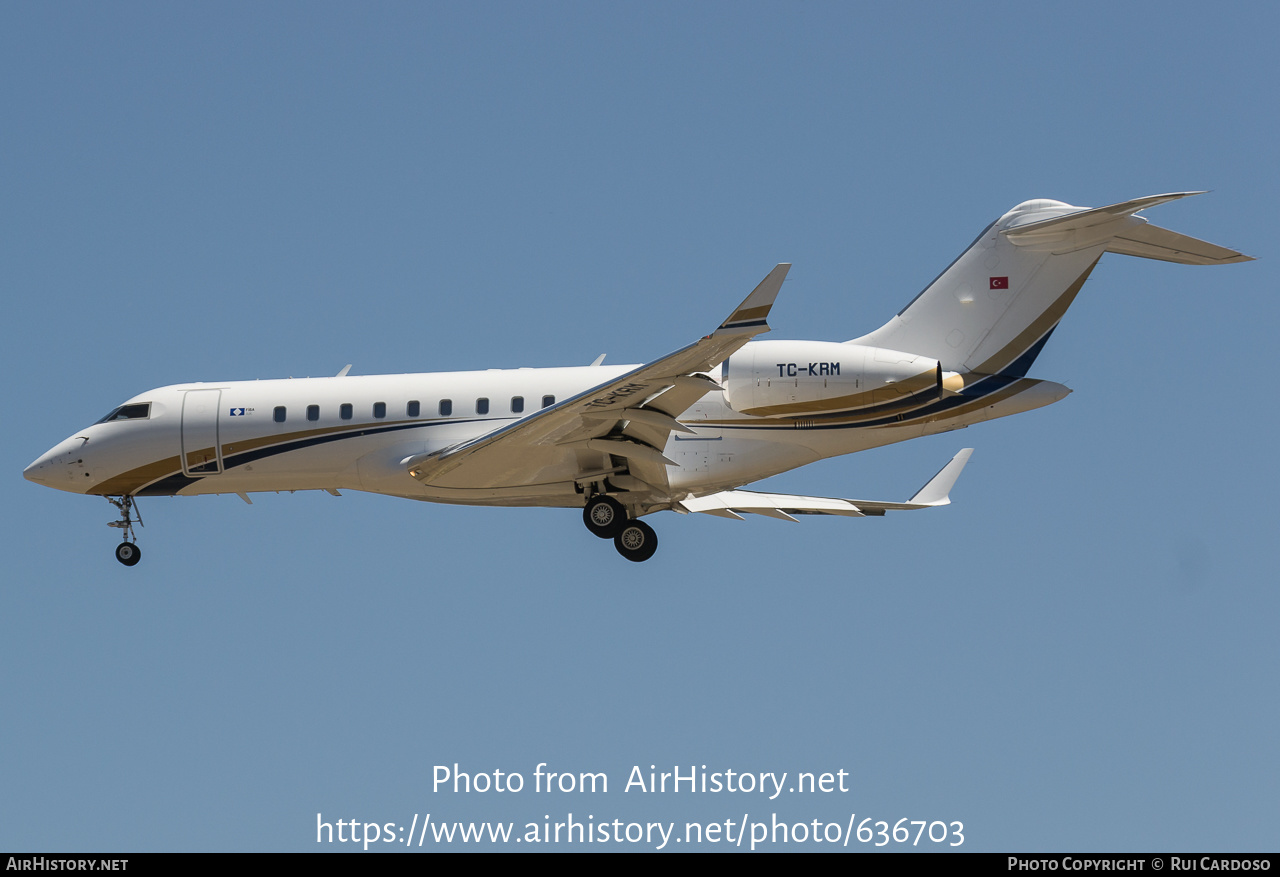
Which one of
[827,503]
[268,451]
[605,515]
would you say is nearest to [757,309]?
[605,515]

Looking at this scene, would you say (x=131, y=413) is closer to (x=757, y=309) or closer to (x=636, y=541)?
(x=636, y=541)

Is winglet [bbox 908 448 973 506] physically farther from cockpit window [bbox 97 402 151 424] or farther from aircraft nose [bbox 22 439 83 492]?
aircraft nose [bbox 22 439 83 492]

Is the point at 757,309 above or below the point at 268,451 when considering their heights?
above

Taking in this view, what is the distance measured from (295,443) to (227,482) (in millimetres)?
1559

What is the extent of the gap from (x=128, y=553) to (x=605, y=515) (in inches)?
342

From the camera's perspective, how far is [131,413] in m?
24.5

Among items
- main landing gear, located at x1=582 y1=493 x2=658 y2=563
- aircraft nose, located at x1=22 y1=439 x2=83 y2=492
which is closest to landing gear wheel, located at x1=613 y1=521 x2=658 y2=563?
main landing gear, located at x1=582 y1=493 x2=658 y2=563

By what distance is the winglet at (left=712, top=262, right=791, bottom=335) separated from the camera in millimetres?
17469

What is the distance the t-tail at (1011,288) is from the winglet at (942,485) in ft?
11.0

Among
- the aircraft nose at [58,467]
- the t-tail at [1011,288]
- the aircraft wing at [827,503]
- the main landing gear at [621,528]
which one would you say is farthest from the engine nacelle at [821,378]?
the aircraft nose at [58,467]

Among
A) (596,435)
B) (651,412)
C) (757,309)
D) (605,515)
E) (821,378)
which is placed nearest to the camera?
(757,309)

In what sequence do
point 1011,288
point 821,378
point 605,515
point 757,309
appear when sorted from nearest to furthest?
point 757,309, point 821,378, point 1011,288, point 605,515

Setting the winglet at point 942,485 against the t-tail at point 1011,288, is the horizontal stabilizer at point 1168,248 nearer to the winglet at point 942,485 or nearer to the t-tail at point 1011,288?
the t-tail at point 1011,288

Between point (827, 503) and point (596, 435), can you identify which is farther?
point (827, 503)
